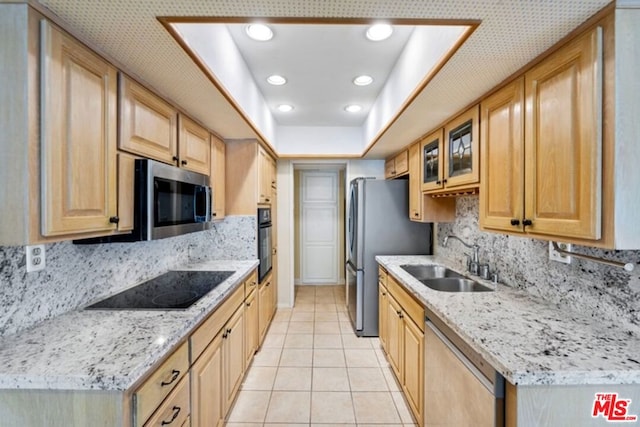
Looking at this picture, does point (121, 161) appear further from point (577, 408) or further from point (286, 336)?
point (286, 336)

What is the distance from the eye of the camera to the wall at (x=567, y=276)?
122 centimetres

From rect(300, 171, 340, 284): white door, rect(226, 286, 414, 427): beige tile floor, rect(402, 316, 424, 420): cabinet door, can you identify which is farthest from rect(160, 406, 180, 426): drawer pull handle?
rect(300, 171, 340, 284): white door

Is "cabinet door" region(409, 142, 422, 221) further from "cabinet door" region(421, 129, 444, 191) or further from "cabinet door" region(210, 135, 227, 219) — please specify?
"cabinet door" region(210, 135, 227, 219)

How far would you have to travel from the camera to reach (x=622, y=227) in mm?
1021

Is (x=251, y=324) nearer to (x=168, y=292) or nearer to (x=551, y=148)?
(x=168, y=292)

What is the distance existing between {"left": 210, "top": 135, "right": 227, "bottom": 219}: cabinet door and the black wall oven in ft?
1.35

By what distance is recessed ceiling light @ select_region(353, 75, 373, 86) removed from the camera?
2.54 metres

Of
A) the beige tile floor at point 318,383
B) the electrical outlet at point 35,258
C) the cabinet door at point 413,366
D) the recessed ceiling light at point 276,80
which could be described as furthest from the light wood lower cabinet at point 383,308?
the electrical outlet at point 35,258

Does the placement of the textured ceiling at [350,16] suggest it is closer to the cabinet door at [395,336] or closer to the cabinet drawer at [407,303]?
the cabinet drawer at [407,303]

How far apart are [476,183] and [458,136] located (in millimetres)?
426

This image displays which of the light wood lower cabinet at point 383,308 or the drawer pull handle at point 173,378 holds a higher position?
the drawer pull handle at point 173,378

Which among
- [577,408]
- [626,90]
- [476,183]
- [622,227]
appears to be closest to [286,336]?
[476,183]

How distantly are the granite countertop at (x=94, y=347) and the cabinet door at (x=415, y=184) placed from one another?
6.87 ft

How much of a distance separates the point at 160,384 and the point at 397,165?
3131 millimetres
